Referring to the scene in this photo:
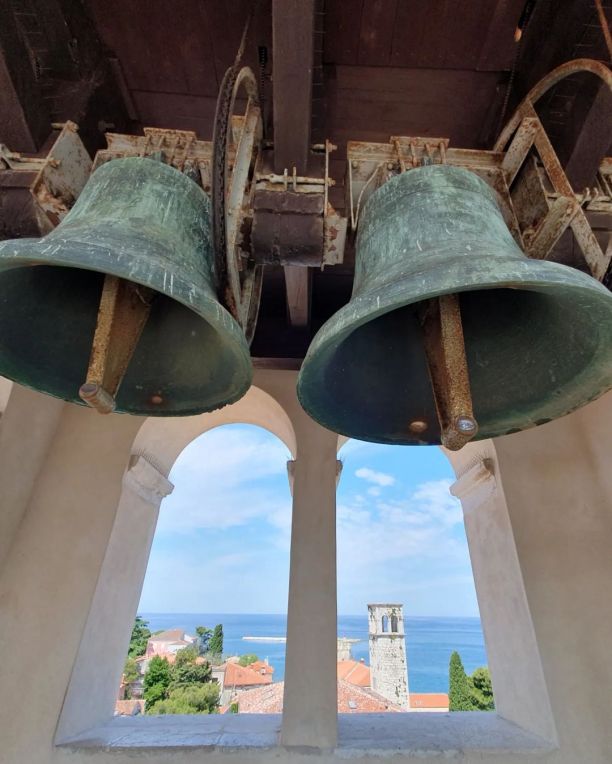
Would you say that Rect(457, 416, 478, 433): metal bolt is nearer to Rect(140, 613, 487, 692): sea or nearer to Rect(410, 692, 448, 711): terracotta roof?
Rect(410, 692, 448, 711): terracotta roof

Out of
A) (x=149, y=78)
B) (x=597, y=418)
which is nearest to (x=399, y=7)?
(x=149, y=78)

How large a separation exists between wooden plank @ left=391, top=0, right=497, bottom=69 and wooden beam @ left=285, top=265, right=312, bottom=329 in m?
1.06

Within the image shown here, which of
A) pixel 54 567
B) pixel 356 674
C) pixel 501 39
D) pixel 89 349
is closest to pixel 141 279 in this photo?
pixel 89 349

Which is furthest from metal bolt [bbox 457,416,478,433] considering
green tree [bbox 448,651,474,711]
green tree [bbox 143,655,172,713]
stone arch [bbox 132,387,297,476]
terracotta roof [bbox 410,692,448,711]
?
terracotta roof [bbox 410,692,448,711]

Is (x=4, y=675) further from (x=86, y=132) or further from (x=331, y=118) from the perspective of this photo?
(x=331, y=118)

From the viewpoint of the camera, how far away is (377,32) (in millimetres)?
1987

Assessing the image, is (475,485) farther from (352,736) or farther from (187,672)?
(187,672)

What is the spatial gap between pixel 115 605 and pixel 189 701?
309 inches

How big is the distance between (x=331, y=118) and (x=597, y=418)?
6.81 feet

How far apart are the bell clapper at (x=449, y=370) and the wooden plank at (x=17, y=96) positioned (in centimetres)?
166

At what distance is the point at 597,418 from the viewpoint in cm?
234

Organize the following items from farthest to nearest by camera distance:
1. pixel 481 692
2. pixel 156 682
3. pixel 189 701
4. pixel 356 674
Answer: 1. pixel 356 674
2. pixel 481 692
3. pixel 189 701
4. pixel 156 682

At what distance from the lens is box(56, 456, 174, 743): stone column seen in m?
1.92

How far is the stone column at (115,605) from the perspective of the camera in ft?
6.28
